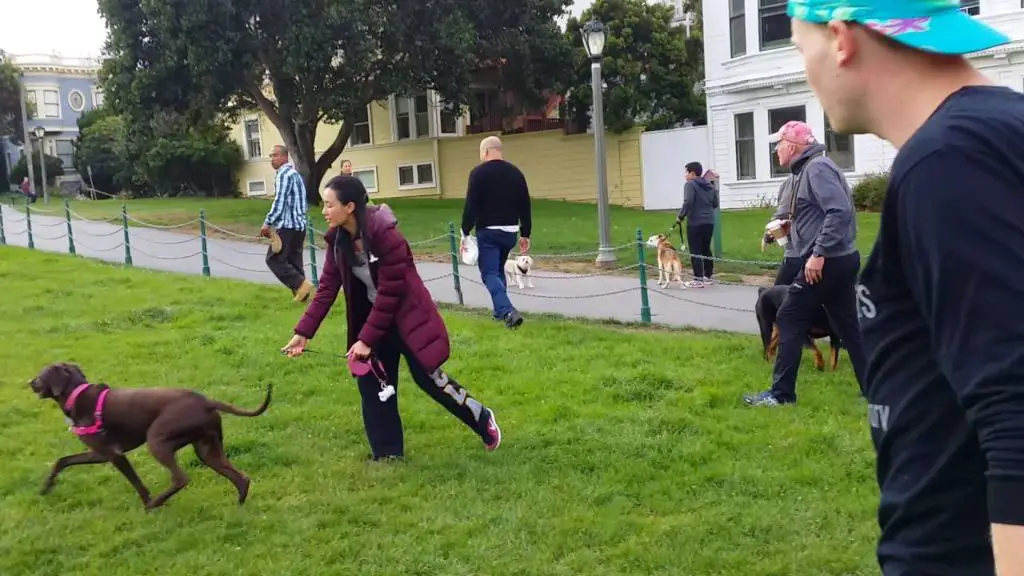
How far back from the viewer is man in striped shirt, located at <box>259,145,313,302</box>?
40.5ft

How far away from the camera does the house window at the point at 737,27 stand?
1040 inches

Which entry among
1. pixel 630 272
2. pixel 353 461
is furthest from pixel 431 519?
pixel 630 272

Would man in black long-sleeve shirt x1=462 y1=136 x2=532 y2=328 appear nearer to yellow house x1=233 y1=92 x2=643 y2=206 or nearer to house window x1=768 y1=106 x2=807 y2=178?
house window x1=768 y1=106 x2=807 y2=178

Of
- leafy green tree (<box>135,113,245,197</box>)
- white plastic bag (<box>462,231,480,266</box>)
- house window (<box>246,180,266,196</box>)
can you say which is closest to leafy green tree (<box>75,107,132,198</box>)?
leafy green tree (<box>135,113,245,197</box>)

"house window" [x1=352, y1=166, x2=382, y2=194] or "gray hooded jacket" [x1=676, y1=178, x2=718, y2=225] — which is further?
"house window" [x1=352, y1=166, x2=382, y2=194]

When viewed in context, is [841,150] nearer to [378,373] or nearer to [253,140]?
[378,373]

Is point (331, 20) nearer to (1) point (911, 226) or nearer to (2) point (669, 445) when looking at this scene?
(2) point (669, 445)

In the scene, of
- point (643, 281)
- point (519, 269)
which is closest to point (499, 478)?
point (643, 281)

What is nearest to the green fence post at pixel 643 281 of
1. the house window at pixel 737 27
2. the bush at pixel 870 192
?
the bush at pixel 870 192

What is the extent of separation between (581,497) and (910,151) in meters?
4.25

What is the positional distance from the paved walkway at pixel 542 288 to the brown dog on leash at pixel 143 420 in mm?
6306

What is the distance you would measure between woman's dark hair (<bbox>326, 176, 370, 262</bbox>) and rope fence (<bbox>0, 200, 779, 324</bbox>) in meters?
4.74

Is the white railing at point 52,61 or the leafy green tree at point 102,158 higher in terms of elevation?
the white railing at point 52,61

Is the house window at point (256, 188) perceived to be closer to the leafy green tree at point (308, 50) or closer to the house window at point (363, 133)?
the house window at point (363, 133)
